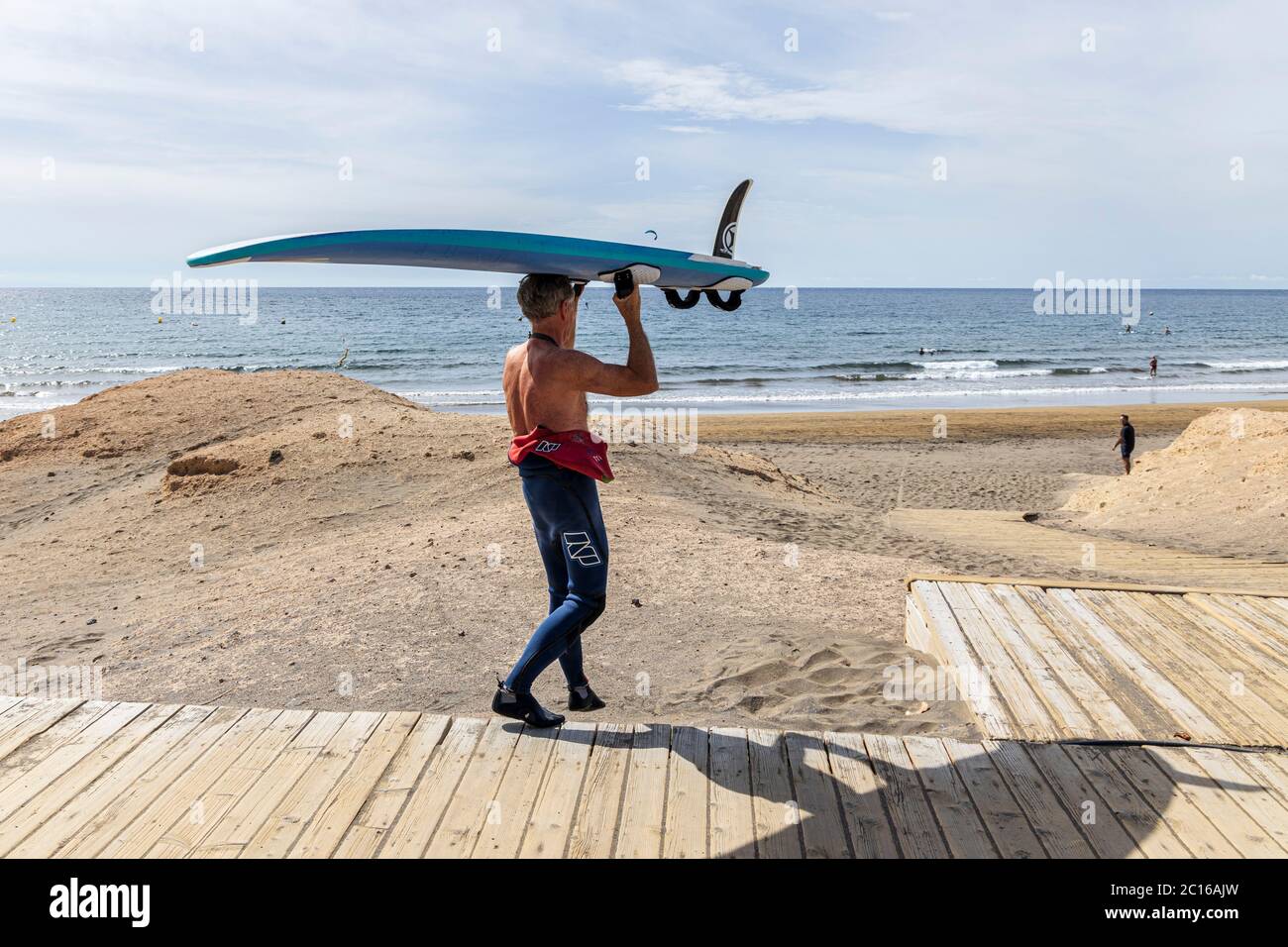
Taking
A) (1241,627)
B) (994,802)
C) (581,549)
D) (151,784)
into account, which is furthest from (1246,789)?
(151,784)

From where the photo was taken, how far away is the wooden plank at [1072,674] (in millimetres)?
4121

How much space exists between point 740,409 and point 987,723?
85.7 ft

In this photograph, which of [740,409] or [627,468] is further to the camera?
[740,409]

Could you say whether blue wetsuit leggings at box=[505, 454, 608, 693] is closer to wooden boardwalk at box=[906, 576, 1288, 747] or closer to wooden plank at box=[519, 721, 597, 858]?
wooden plank at box=[519, 721, 597, 858]

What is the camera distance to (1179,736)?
401 centimetres

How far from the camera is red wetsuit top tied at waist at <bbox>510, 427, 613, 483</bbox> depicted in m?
3.72

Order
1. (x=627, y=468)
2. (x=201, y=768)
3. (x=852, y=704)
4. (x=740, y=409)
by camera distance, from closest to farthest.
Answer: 1. (x=201, y=768)
2. (x=852, y=704)
3. (x=627, y=468)
4. (x=740, y=409)

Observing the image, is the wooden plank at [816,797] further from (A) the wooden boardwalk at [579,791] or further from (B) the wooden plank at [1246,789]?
(B) the wooden plank at [1246,789]

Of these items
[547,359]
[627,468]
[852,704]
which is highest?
[547,359]

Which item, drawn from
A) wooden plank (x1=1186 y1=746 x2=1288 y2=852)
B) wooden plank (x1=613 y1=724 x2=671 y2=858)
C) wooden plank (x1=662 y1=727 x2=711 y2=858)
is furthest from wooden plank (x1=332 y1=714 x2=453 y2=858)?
wooden plank (x1=1186 y1=746 x2=1288 y2=852)

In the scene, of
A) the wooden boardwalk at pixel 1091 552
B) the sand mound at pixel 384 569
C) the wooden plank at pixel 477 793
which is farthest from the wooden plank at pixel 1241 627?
the wooden plank at pixel 477 793
